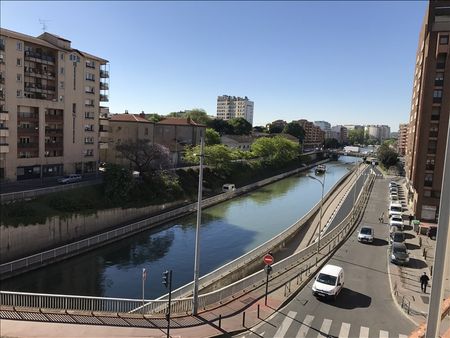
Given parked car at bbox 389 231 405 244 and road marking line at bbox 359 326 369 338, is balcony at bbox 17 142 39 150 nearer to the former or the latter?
parked car at bbox 389 231 405 244

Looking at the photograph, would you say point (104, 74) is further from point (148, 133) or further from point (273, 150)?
point (273, 150)

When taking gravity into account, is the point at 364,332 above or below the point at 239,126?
below

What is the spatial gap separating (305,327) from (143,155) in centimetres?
3955

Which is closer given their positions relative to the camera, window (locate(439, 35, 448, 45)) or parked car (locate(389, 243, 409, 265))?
parked car (locate(389, 243, 409, 265))

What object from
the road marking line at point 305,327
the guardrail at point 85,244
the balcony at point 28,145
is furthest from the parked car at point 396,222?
the balcony at point 28,145

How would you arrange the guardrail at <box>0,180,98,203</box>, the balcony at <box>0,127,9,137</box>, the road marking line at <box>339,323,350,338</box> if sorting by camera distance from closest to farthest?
the road marking line at <box>339,323,350,338</box>, the guardrail at <box>0,180,98,203</box>, the balcony at <box>0,127,9,137</box>

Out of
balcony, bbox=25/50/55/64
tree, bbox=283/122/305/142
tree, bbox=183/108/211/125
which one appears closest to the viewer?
balcony, bbox=25/50/55/64

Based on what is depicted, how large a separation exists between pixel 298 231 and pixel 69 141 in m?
34.3

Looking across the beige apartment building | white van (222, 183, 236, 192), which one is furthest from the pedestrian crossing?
white van (222, 183, 236, 192)

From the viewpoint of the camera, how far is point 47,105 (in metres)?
49.4

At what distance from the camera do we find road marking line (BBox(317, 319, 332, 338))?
16484 mm

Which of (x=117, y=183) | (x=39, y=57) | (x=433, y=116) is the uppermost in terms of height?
(x=39, y=57)

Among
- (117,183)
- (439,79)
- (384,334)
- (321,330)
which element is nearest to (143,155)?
(117,183)

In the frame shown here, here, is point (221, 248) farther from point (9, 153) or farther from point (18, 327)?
point (9, 153)
